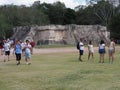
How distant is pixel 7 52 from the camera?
27.2 metres

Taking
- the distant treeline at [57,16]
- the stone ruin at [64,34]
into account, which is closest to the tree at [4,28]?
the distant treeline at [57,16]

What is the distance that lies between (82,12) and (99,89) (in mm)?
91749

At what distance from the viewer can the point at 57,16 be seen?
104062 millimetres

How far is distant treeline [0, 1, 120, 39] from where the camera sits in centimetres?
8996

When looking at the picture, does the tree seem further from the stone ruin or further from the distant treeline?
the stone ruin

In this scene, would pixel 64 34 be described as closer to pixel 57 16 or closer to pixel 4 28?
pixel 4 28

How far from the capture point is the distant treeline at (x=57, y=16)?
89956 mm

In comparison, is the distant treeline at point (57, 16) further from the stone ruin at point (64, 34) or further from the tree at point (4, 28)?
the stone ruin at point (64, 34)

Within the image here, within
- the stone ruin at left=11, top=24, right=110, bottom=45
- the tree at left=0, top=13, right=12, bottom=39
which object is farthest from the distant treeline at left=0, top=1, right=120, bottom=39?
the stone ruin at left=11, top=24, right=110, bottom=45

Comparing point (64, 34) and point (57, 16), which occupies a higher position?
point (57, 16)

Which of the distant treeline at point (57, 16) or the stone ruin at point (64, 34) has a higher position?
the distant treeline at point (57, 16)

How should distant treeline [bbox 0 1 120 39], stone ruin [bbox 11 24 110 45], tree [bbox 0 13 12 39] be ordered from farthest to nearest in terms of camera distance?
distant treeline [bbox 0 1 120 39], tree [bbox 0 13 12 39], stone ruin [bbox 11 24 110 45]

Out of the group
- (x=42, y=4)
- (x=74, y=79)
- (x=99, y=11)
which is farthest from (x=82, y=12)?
(x=74, y=79)

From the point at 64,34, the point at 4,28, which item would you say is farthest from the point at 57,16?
the point at 64,34
